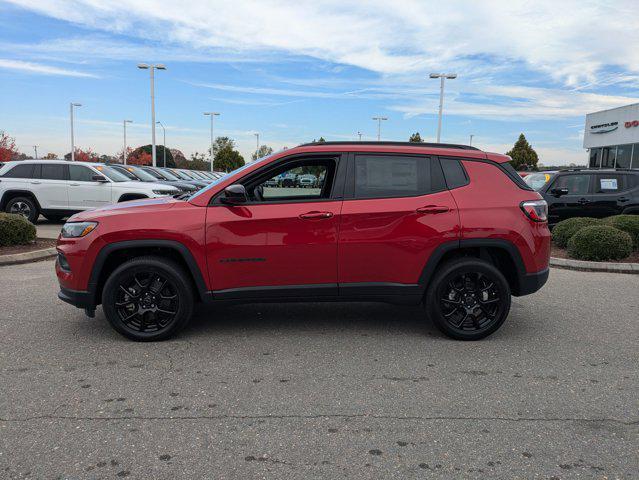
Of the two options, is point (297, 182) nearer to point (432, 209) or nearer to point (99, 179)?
point (432, 209)

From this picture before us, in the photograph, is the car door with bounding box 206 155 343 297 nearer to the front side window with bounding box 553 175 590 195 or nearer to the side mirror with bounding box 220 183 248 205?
the side mirror with bounding box 220 183 248 205

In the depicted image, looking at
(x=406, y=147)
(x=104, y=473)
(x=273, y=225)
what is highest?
(x=406, y=147)

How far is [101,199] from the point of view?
13320mm

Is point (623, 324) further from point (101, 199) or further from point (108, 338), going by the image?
point (101, 199)

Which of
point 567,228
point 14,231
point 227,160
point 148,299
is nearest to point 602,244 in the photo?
point 567,228

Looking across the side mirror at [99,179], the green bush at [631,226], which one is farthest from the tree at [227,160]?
the green bush at [631,226]

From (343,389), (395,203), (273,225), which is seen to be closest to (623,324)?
(395,203)

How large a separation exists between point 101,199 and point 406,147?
1082 cm

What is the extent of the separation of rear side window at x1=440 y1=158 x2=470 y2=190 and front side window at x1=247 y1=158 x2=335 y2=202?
1058mm

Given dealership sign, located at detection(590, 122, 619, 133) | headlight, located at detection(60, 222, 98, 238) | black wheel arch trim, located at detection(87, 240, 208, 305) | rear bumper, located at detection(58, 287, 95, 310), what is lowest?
rear bumper, located at detection(58, 287, 95, 310)

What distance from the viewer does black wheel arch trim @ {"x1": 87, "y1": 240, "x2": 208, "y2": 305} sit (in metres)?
4.41

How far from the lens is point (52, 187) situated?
13.4 m

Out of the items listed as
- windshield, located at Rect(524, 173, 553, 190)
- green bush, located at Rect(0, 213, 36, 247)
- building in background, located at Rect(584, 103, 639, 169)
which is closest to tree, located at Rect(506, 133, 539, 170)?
building in background, located at Rect(584, 103, 639, 169)

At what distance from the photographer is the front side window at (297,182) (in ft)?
15.2
